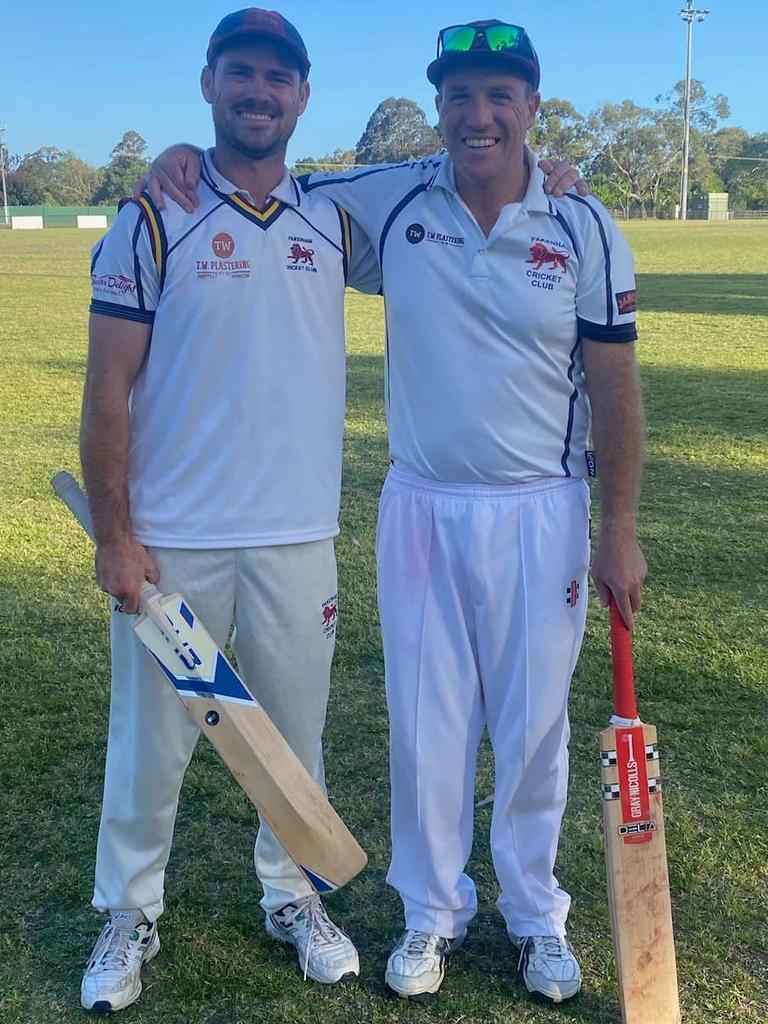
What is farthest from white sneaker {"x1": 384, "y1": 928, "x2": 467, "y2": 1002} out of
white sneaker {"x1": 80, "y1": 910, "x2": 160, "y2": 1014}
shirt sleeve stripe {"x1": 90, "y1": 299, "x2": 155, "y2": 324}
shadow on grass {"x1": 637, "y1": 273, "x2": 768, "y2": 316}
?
shadow on grass {"x1": 637, "y1": 273, "x2": 768, "y2": 316}

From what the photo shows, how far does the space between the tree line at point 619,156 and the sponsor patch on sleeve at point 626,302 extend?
97.0m

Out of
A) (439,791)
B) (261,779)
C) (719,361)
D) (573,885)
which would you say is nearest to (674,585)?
(573,885)

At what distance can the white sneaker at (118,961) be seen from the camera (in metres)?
2.74

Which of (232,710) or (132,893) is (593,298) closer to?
(232,710)

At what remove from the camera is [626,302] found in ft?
8.89

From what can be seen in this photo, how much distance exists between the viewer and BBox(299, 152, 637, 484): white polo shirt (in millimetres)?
2658

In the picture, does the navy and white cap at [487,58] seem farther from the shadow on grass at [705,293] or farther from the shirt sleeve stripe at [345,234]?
the shadow on grass at [705,293]

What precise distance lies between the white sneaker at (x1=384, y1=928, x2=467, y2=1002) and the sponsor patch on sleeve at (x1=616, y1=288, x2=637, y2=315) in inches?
69.2

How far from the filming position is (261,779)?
8.81 feet

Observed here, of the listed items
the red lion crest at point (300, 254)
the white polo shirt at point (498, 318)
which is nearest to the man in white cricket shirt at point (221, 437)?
the red lion crest at point (300, 254)

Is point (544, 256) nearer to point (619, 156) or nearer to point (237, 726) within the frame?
point (237, 726)

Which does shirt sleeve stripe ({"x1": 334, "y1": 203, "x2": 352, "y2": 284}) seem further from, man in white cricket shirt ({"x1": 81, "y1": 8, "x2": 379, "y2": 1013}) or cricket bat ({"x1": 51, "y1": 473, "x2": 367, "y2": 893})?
cricket bat ({"x1": 51, "y1": 473, "x2": 367, "y2": 893})

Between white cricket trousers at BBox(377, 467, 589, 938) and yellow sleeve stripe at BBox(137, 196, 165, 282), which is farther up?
yellow sleeve stripe at BBox(137, 196, 165, 282)

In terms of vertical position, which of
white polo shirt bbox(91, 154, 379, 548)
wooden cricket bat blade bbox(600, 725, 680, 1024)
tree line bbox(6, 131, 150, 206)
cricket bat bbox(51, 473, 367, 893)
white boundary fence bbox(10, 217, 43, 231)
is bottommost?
wooden cricket bat blade bbox(600, 725, 680, 1024)
